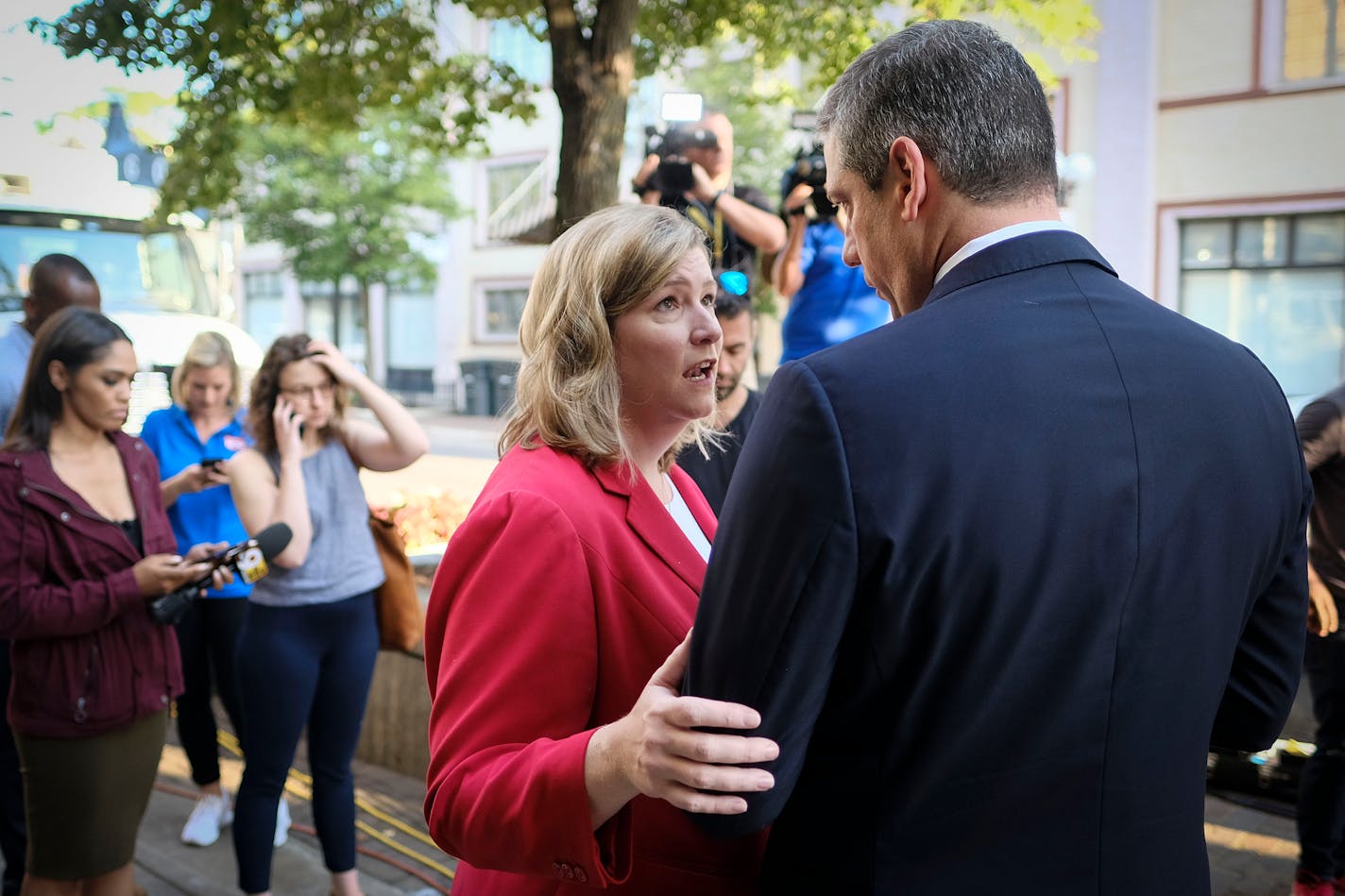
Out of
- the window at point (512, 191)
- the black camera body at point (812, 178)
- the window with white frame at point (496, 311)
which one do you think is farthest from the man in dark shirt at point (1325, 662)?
the window with white frame at point (496, 311)

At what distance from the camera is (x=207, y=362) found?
5.10m

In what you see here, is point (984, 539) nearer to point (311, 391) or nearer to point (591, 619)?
point (591, 619)

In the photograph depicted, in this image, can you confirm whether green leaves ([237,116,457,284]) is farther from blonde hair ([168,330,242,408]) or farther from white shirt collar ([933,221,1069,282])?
white shirt collar ([933,221,1069,282])

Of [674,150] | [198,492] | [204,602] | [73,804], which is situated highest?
[674,150]

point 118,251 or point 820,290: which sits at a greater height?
point 118,251

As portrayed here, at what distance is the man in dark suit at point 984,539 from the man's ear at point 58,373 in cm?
286

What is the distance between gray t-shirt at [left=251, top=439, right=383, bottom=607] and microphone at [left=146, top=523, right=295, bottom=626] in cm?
16

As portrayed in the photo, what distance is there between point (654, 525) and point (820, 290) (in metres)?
3.29

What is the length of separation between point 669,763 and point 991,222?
0.70 meters

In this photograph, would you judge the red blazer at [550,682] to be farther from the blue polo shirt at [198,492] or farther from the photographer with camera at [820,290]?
the blue polo shirt at [198,492]

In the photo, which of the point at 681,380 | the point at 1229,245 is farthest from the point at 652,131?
the point at 1229,245

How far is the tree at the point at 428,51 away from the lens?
5.86 metres

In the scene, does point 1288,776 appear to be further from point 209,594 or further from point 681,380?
point 209,594

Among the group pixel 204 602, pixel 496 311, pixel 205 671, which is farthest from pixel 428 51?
pixel 496 311
